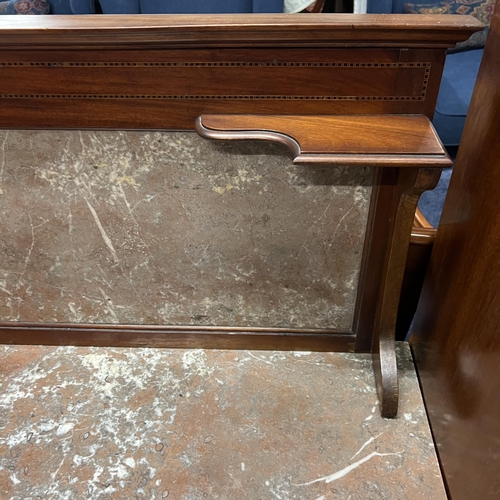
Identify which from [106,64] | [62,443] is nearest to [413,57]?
[106,64]

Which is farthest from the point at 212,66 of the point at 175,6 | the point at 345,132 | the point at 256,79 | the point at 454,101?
the point at 175,6

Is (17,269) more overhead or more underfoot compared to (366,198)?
more underfoot

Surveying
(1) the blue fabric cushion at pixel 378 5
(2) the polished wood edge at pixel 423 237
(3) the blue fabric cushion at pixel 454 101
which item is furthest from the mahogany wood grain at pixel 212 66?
(1) the blue fabric cushion at pixel 378 5

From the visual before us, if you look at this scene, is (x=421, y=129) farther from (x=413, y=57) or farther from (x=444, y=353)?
(x=444, y=353)

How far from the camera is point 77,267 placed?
1379 mm

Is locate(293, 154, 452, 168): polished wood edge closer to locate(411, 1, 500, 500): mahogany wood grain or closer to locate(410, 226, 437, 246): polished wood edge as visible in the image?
locate(411, 1, 500, 500): mahogany wood grain

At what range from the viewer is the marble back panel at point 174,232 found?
3.87 ft

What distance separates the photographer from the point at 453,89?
2.29m

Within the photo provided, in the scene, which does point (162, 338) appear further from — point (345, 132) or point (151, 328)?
point (345, 132)

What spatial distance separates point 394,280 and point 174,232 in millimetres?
605

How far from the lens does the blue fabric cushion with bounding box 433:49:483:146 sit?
218 centimetres

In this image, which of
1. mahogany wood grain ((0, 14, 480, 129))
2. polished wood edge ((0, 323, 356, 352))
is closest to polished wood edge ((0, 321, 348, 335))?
polished wood edge ((0, 323, 356, 352))

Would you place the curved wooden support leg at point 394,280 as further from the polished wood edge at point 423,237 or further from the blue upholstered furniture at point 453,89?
the blue upholstered furniture at point 453,89

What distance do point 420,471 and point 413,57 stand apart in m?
0.99
